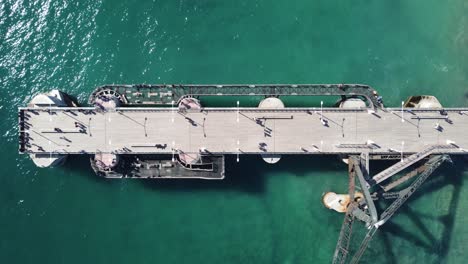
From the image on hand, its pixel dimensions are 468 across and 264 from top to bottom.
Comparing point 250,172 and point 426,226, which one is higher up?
point 250,172

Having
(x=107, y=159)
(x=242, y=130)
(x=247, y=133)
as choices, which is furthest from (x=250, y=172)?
(x=107, y=159)

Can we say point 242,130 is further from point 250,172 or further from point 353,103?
point 353,103

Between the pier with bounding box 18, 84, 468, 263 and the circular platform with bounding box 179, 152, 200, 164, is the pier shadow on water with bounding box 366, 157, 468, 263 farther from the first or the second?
the circular platform with bounding box 179, 152, 200, 164

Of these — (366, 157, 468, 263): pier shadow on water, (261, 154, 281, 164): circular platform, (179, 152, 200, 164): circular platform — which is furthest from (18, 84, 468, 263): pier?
(366, 157, 468, 263): pier shadow on water

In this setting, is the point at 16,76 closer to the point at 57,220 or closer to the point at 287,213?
the point at 57,220

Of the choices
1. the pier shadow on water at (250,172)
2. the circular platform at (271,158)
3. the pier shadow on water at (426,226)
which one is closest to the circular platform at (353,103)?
the pier shadow on water at (250,172)

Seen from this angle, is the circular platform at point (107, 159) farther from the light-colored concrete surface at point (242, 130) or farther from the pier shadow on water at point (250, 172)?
the pier shadow on water at point (250, 172)

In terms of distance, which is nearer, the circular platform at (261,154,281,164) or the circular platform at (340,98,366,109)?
the circular platform at (261,154,281,164)

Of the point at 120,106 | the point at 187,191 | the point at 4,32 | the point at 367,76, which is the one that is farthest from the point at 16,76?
the point at 367,76
